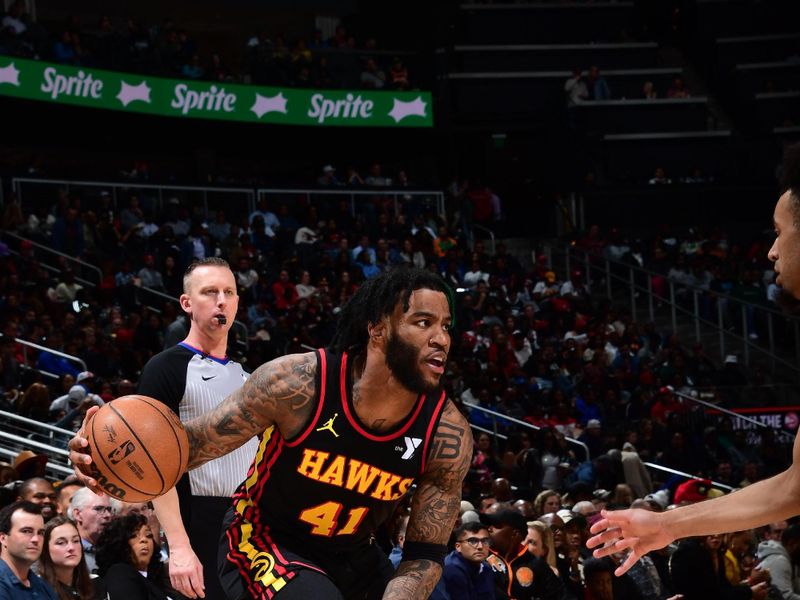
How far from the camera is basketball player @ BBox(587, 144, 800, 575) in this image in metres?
3.43

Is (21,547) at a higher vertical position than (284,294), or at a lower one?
lower

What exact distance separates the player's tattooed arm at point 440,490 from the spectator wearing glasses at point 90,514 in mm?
3593

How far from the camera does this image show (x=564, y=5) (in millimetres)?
28703

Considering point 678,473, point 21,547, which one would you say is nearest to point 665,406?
point 678,473

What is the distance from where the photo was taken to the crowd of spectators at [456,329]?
48.4 ft

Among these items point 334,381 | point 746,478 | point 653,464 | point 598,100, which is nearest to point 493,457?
point 653,464

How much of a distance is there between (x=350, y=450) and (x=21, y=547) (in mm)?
3045

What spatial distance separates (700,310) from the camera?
2344 cm

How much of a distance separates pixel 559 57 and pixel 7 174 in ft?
44.2

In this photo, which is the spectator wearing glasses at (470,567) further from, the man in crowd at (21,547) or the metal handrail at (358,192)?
the metal handrail at (358,192)

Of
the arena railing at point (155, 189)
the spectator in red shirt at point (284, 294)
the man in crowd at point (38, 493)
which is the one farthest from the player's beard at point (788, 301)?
the arena railing at point (155, 189)

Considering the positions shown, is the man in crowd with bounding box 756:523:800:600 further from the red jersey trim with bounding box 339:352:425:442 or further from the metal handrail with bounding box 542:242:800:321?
the metal handrail with bounding box 542:242:800:321

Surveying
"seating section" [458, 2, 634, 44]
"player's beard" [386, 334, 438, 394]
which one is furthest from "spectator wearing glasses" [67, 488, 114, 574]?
"seating section" [458, 2, 634, 44]

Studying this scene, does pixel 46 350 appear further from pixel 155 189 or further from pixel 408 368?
pixel 408 368
